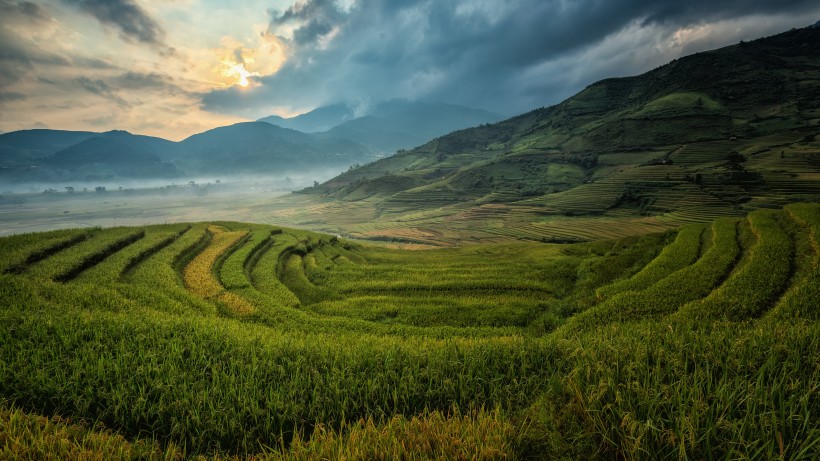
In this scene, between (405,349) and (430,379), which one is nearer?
(430,379)

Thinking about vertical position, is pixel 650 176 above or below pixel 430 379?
above

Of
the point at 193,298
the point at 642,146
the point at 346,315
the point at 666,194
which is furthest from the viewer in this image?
the point at 642,146

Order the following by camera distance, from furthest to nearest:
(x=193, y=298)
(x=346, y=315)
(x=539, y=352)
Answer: (x=346, y=315)
(x=193, y=298)
(x=539, y=352)

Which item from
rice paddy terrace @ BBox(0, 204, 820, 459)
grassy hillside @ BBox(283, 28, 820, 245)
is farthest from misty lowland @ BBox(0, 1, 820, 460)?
grassy hillside @ BBox(283, 28, 820, 245)

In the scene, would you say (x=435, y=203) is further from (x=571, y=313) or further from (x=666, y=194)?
(x=571, y=313)

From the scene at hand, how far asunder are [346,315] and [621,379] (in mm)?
15051

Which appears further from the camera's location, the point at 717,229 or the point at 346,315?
the point at 717,229

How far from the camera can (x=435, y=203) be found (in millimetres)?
166875

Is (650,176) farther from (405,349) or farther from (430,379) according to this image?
(430,379)

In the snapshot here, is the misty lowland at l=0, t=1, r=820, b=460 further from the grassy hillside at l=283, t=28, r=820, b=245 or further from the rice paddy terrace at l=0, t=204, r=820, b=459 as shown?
the grassy hillside at l=283, t=28, r=820, b=245

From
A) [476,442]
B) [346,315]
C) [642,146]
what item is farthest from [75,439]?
[642,146]

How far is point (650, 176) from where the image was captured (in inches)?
4537

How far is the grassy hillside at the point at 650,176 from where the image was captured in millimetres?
85875

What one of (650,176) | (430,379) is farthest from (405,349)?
(650,176)
